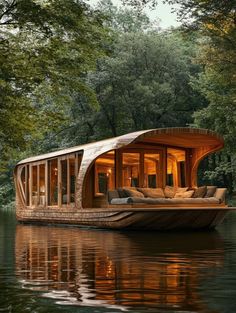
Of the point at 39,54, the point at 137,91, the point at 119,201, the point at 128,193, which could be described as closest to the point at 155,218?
the point at 119,201

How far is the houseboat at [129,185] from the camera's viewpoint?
1540 centimetres

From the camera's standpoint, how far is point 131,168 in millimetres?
19094

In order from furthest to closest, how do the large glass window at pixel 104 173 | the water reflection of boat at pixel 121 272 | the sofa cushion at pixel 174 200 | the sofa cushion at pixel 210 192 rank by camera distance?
the large glass window at pixel 104 173
the sofa cushion at pixel 210 192
the sofa cushion at pixel 174 200
the water reflection of boat at pixel 121 272

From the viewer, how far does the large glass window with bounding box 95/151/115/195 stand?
60.7ft

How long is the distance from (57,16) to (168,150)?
18.6 ft

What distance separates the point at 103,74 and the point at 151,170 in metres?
22.5

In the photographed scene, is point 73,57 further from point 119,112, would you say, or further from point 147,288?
point 119,112

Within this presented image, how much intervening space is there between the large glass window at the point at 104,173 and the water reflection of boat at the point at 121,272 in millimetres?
7487

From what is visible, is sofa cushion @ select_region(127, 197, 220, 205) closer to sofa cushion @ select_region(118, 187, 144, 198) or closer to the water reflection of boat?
sofa cushion @ select_region(118, 187, 144, 198)

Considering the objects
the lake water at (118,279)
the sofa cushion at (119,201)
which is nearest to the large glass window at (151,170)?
the sofa cushion at (119,201)

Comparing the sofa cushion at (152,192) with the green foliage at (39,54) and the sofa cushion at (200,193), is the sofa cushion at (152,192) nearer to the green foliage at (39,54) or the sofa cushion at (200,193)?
the sofa cushion at (200,193)

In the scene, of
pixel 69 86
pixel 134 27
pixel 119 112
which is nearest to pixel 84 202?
pixel 69 86

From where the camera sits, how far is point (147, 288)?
5477mm

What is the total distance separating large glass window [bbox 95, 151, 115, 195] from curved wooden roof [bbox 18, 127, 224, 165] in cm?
98
